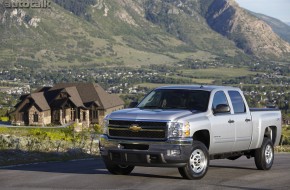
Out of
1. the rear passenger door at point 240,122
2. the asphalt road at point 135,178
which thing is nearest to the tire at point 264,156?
the asphalt road at point 135,178

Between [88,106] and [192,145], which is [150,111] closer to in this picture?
[192,145]

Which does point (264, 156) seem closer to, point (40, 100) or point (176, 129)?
point (176, 129)

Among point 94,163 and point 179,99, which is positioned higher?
point 179,99

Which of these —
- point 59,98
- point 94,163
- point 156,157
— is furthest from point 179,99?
point 59,98

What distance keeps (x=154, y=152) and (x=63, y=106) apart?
58562 millimetres

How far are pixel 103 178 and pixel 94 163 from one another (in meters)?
3.73

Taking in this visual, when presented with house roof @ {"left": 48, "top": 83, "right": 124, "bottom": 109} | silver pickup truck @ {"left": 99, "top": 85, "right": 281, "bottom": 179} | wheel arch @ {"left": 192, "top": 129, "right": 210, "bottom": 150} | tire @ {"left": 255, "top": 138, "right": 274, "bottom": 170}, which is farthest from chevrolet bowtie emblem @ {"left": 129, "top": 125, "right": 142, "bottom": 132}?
house roof @ {"left": 48, "top": 83, "right": 124, "bottom": 109}

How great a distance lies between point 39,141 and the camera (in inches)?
918

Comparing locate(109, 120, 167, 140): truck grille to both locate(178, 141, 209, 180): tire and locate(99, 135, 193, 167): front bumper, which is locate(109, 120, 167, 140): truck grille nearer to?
locate(99, 135, 193, 167): front bumper

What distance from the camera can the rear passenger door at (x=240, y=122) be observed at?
15367 millimetres

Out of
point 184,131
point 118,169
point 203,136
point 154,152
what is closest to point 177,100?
point 203,136

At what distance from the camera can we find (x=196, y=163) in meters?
13.8

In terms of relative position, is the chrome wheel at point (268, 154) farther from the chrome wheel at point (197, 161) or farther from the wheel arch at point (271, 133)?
the chrome wheel at point (197, 161)

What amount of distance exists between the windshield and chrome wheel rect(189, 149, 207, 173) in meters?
1.08
